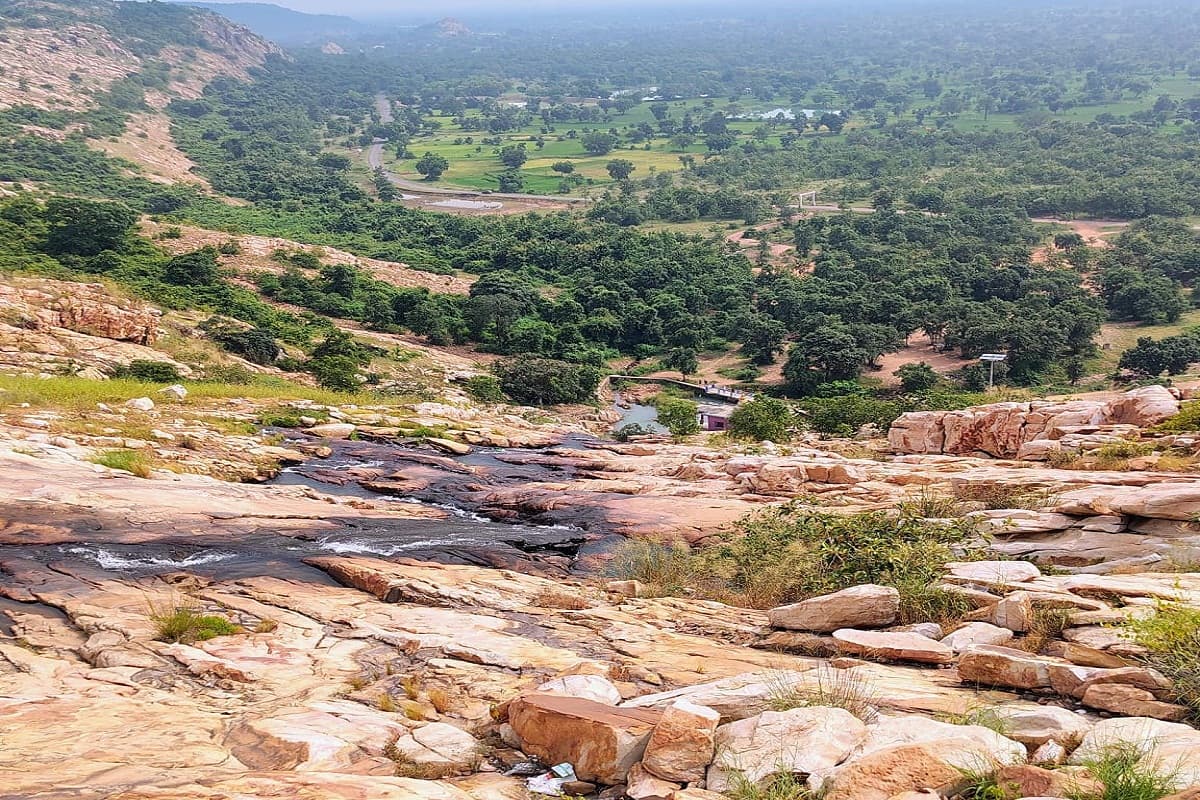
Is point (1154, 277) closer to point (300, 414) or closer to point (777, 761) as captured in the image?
point (300, 414)

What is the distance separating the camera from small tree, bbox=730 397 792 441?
3437 cm

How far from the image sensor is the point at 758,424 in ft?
114

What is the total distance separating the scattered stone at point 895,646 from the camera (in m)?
10.3

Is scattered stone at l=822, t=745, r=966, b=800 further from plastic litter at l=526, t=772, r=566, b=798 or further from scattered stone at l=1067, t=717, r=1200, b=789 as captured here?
plastic litter at l=526, t=772, r=566, b=798

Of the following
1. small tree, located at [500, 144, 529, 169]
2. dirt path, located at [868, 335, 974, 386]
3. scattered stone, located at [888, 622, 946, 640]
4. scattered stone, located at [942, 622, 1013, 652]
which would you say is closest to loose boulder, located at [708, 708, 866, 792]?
scattered stone, located at [942, 622, 1013, 652]

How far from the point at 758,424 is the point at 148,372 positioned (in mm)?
23792

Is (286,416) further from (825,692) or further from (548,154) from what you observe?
(548,154)

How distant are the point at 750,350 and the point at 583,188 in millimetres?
66514

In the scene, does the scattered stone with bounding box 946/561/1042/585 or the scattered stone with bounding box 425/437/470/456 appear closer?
the scattered stone with bounding box 946/561/1042/585

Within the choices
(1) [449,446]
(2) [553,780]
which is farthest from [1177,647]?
(1) [449,446]

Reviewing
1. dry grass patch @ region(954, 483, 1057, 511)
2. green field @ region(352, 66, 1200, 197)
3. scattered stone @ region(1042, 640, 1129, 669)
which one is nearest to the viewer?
scattered stone @ region(1042, 640, 1129, 669)

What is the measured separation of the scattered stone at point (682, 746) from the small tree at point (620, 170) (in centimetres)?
12286

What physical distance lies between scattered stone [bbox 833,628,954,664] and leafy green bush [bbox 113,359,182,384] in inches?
1181

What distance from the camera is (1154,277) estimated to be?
6725cm
